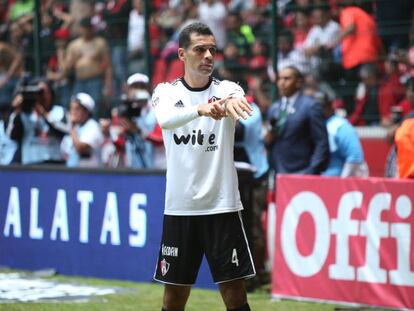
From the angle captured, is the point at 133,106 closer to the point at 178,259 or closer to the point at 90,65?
the point at 90,65

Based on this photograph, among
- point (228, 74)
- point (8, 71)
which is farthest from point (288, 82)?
point (8, 71)

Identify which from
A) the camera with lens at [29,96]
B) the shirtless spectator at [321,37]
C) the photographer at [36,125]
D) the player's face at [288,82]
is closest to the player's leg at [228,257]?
the player's face at [288,82]

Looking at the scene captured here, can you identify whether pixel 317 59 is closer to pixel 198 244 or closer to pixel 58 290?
pixel 58 290

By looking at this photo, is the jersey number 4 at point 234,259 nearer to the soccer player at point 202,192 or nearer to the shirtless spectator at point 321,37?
the soccer player at point 202,192

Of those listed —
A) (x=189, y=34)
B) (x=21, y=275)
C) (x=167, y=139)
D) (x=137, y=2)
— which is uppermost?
(x=137, y=2)

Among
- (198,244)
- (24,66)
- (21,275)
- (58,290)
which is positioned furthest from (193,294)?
(24,66)

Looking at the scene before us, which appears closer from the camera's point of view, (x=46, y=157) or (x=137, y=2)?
(x=46, y=157)

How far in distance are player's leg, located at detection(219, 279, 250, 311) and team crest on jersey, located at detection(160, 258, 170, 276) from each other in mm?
354

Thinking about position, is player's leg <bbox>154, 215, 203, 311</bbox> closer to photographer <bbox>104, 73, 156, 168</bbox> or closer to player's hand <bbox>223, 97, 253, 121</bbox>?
player's hand <bbox>223, 97, 253, 121</bbox>

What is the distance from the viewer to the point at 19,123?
12438 millimetres

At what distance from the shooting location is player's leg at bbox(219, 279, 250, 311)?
20.3 ft

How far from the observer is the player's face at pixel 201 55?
6.22 meters

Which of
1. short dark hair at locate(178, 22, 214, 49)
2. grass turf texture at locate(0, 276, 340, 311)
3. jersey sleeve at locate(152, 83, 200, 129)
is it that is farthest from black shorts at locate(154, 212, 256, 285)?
grass turf texture at locate(0, 276, 340, 311)

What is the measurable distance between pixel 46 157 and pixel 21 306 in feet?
12.7
